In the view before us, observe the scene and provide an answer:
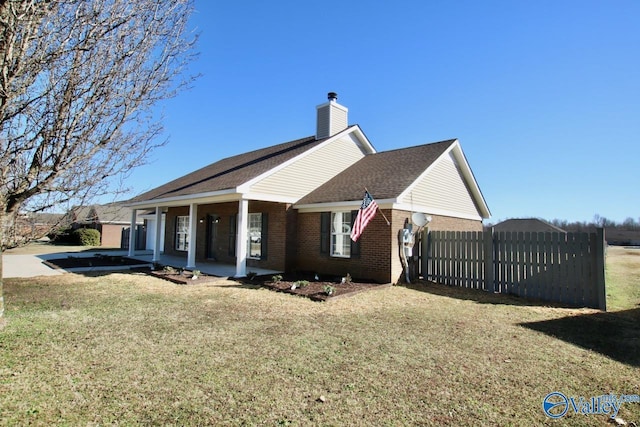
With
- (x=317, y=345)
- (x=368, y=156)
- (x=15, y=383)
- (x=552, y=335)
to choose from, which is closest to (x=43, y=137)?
(x=15, y=383)

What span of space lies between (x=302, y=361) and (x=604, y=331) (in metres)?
5.76

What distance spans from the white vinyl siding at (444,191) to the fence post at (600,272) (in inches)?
194

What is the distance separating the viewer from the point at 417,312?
7.60 metres

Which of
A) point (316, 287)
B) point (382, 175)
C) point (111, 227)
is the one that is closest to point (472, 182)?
point (382, 175)

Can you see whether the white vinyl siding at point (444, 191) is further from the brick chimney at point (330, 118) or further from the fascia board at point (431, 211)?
the brick chimney at point (330, 118)

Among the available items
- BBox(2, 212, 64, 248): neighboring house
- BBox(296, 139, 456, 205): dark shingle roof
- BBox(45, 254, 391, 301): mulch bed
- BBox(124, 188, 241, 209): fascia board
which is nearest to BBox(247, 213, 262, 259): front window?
BBox(124, 188, 241, 209): fascia board

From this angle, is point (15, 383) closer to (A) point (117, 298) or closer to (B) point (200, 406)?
(B) point (200, 406)

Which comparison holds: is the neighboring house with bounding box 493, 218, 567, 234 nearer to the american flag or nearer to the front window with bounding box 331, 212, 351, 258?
the front window with bounding box 331, 212, 351, 258

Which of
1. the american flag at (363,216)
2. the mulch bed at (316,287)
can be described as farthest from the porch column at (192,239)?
the american flag at (363,216)

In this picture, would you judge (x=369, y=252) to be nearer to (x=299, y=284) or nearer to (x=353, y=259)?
(x=353, y=259)

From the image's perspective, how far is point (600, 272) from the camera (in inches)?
328

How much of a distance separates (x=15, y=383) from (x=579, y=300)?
10.9 m

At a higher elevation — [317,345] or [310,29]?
[310,29]

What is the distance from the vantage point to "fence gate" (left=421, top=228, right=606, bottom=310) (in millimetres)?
8602
